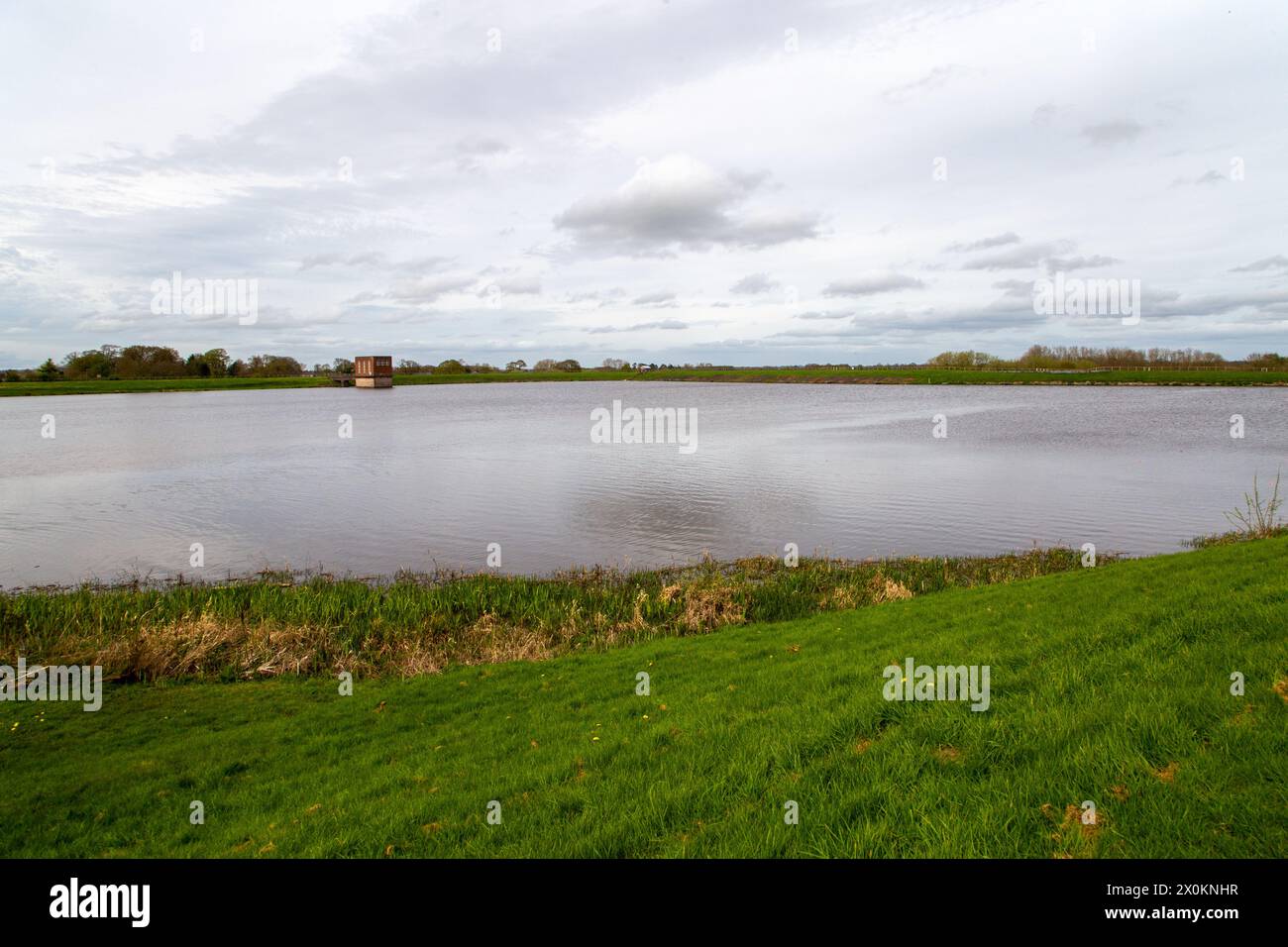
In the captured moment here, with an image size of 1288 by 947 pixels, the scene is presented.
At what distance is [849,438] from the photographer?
50719 mm

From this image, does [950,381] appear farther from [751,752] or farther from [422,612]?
[751,752]

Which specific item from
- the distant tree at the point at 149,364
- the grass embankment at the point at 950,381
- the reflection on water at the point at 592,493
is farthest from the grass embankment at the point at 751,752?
the distant tree at the point at 149,364

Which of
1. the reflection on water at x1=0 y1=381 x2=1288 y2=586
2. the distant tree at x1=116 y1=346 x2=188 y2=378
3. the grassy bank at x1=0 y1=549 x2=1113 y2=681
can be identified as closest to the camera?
the grassy bank at x1=0 y1=549 x2=1113 y2=681

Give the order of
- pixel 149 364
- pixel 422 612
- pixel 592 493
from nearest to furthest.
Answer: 1. pixel 422 612
2. pixel 592 493
3. pixel 149 364

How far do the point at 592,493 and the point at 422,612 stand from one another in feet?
52.3

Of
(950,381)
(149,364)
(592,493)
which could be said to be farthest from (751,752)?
(149,364)

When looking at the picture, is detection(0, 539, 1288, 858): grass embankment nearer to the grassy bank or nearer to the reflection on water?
the grassy bank

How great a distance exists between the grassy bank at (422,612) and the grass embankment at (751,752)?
1633mm

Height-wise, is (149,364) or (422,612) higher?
(149,364)

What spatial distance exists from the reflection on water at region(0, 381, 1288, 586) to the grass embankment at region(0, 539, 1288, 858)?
10295 millimetres

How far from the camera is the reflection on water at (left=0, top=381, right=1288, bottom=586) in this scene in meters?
22.4

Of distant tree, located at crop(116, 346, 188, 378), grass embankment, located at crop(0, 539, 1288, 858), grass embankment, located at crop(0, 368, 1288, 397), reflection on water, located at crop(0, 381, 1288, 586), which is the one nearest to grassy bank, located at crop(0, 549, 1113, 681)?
grass embankment, located at crop(0, 539, 1288, 858)

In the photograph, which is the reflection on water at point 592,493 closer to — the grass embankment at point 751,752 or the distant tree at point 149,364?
the grass embankment at point 751,752

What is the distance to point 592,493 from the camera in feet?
104
